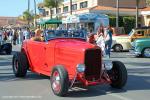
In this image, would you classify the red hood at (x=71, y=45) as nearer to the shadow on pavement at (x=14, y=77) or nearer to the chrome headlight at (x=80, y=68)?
the chrome headlight at (x=80, y=68)

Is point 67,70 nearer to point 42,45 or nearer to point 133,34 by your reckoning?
Result: point 42,45

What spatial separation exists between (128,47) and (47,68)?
1610cm

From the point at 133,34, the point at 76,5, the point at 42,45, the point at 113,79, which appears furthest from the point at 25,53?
the point at 76,5

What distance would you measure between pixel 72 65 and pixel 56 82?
2.04 ft

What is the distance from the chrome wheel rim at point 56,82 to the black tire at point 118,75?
1.71m

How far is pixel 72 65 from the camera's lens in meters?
10.8

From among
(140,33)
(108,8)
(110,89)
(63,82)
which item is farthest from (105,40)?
(108,8)

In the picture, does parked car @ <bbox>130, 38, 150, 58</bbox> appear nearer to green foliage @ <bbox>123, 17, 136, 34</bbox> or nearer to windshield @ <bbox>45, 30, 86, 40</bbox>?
windshield @ <bbox>45, 30, 86, 40</bbox>

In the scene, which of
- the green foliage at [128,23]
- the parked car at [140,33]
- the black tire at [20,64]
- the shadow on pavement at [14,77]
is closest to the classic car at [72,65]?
the black tire at [20,64]

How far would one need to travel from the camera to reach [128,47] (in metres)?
27.6

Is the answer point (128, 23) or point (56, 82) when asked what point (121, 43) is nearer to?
point (56, 82)

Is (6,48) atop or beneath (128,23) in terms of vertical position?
beneath

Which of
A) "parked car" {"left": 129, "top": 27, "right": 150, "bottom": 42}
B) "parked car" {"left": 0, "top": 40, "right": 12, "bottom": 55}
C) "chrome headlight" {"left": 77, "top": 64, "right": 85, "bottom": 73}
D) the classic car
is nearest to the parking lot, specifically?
the classic car

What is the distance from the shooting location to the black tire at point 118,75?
11.3 m
